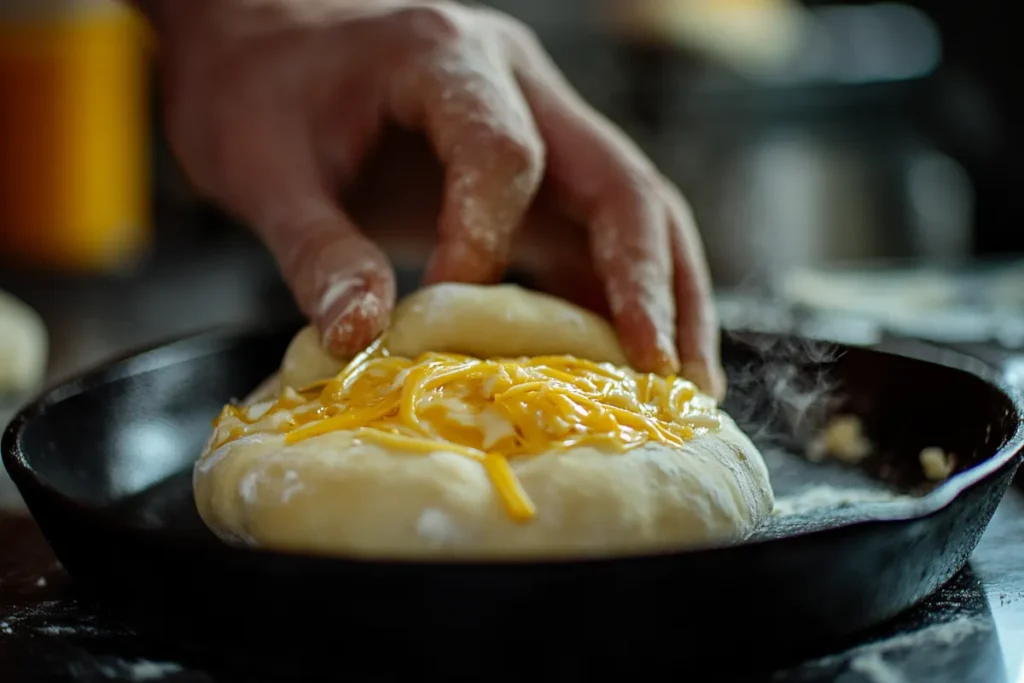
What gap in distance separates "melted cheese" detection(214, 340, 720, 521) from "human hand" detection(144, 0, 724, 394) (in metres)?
0.09

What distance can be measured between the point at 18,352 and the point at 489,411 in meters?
1.23

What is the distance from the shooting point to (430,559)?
608 mm

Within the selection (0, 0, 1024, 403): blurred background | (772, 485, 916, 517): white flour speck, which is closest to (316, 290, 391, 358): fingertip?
(772, 485, 916, 517): white flour speck

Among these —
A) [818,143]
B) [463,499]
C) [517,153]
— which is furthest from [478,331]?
[818,143]

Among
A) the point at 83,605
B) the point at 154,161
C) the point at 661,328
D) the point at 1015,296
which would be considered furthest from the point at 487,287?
the point at 154,161

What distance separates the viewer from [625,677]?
607 mm

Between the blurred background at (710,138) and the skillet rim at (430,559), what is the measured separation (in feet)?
5.26

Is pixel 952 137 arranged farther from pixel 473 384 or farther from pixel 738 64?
pixel 473 384

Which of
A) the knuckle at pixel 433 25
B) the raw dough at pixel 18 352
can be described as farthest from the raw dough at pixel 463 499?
the raw dough at pixel 18 352

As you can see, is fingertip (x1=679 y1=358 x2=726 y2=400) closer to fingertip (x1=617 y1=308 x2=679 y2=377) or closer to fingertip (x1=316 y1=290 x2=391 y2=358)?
fingertip (x1=617 y1=308 x2=679 y2=377)

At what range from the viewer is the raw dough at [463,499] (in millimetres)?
700

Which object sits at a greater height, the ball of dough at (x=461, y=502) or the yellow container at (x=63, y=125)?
the ball of dough at (x=461, y=502)

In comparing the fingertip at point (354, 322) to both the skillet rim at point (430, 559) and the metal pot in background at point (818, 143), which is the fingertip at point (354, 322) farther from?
the metal pot in background at point (818, 143)

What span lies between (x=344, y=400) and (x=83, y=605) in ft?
0.88
